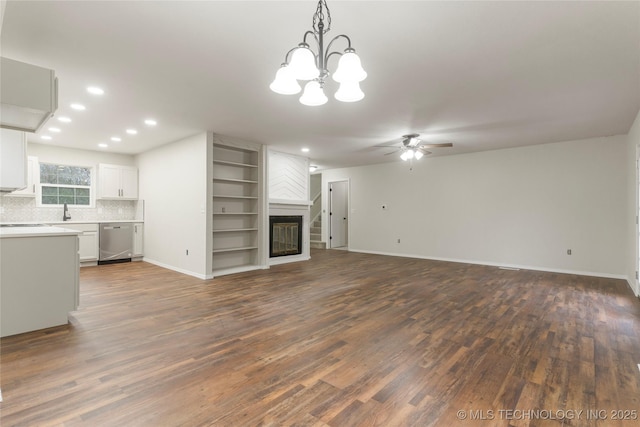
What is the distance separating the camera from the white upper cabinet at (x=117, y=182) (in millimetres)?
6836

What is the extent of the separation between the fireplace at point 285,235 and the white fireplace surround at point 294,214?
9cm

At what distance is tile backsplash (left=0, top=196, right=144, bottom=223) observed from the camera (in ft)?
19.6

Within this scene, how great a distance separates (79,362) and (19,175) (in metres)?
2.76

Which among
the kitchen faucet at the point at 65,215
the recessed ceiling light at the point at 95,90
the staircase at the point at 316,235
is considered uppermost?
the recessed ceiling light at the point at 95,90

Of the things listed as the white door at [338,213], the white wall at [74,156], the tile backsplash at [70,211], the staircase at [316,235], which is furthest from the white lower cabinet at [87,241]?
the white door at [338,213]

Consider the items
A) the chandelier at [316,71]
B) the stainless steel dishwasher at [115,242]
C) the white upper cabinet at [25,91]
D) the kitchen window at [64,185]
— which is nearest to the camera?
the chandelier at [316,71]

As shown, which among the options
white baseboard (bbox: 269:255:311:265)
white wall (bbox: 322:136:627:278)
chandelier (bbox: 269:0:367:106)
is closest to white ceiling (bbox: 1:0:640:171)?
chandelier (bbox: 269:0:367:106)

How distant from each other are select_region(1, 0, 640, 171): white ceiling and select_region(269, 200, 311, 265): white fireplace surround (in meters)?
2.34

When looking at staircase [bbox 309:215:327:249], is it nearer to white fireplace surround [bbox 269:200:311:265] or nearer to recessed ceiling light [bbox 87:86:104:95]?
white fireplace surround [bbox 269:200:311:265]

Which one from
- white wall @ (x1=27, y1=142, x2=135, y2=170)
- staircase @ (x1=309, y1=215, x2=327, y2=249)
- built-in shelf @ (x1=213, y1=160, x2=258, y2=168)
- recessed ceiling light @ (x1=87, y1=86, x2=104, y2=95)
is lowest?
staircase @ (x1=309, y1=215, x2=327, y2=249)

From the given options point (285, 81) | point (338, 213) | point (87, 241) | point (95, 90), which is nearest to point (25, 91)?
point (95, 90)

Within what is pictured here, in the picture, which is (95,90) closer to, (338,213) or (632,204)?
(338,213)

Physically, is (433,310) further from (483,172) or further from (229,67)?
(483,172)

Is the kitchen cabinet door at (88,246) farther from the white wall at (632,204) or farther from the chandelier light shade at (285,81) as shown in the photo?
the white wall at (632,204)
